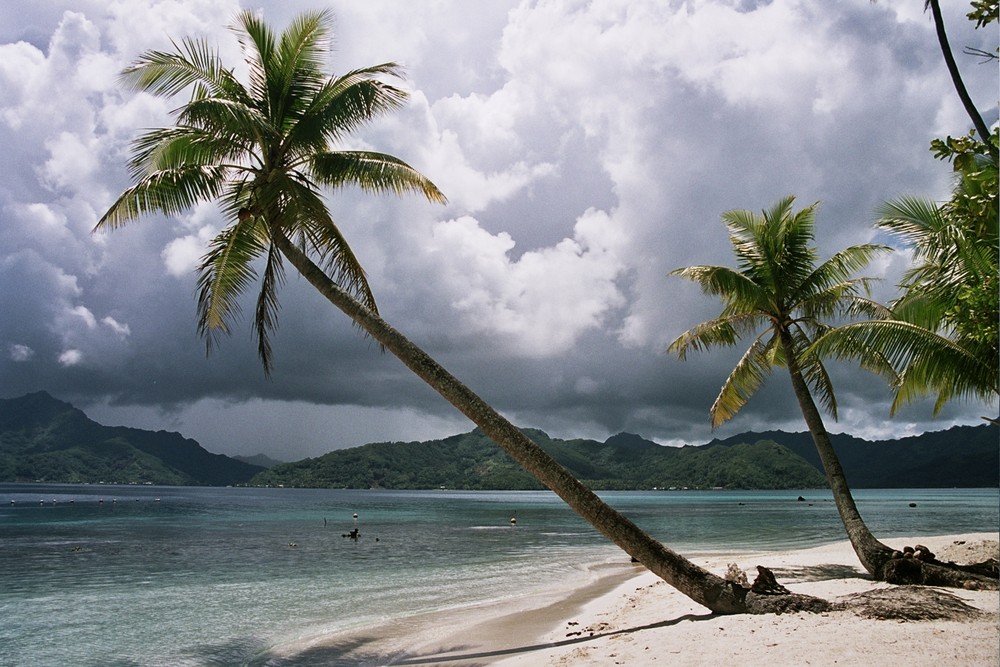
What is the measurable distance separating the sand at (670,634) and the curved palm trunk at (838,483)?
47 cm

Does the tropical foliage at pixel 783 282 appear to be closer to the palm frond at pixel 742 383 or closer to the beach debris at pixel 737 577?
the palm frond at pixel 742 383

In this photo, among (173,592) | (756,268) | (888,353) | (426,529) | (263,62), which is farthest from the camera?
(426,529)

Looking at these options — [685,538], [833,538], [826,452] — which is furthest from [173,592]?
[833,538]

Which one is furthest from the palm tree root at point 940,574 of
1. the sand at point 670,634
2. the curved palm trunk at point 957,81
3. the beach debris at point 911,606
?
the curved palm trunk at point 957,81

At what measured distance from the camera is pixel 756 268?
14.5 meters

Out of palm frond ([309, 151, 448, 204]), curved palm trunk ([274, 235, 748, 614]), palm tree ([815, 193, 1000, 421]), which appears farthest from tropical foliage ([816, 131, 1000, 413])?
palm frond ([309, 151, 448, 204])

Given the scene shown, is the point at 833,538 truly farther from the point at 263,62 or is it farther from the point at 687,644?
the point at 263,62

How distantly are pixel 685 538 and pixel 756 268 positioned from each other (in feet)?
73.9

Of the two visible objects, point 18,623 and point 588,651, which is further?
point 18,623

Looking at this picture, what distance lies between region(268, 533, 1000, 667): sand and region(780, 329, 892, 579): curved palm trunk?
47 centimetres

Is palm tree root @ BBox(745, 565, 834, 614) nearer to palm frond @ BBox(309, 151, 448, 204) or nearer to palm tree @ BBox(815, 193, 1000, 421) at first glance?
palm tree @ BBox(815, 193, 1000, 421)

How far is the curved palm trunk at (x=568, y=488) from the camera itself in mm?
8734

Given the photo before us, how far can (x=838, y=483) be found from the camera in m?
12.9

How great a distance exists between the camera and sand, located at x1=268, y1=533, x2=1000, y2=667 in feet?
20.1
